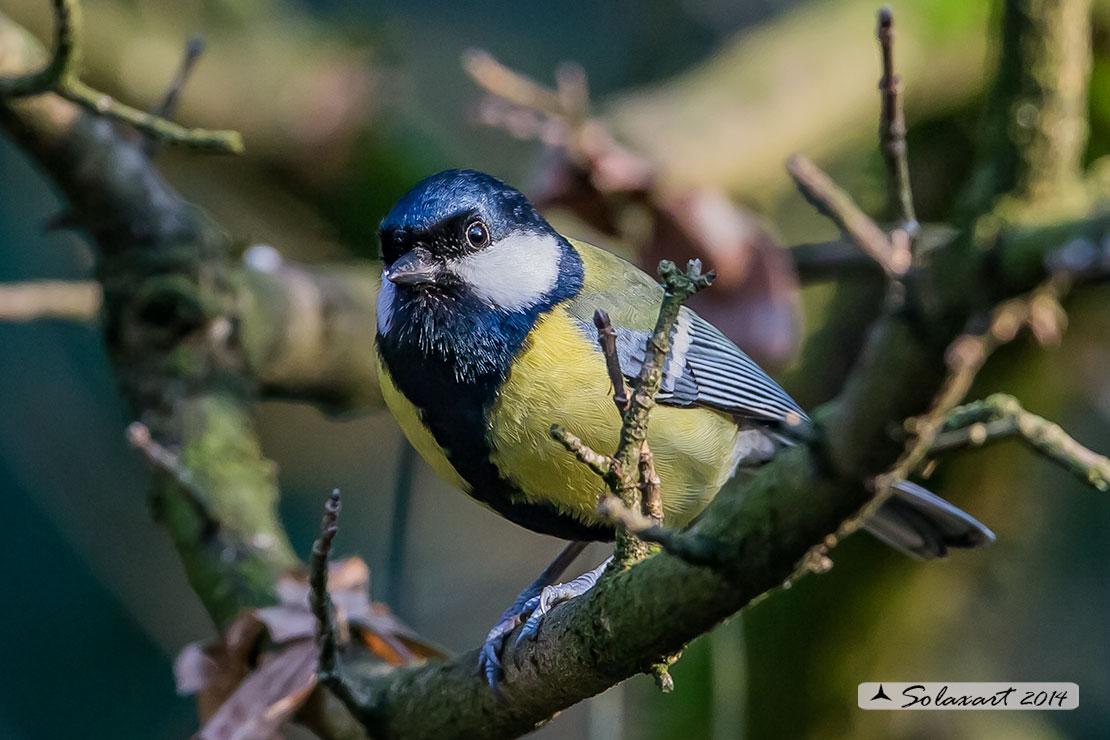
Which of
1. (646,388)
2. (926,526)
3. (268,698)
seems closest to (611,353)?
(646,388)

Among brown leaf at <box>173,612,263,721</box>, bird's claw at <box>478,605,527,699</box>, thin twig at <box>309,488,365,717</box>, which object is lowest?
brown leaf at <box>173,612,263,721</box>

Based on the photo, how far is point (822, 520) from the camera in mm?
992

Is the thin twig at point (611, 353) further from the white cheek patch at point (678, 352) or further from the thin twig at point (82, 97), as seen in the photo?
the thin twig at point (82, 97)

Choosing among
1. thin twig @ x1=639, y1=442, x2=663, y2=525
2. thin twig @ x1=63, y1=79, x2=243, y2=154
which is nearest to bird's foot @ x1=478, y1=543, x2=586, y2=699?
thin twig @ x1=639, y1=442, x2=663, y2=525

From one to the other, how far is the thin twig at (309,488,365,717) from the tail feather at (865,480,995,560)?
1.04 m

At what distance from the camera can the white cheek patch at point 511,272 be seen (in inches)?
73.3

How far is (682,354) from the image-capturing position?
1.96 meters

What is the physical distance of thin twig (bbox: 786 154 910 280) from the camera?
3.12 ft

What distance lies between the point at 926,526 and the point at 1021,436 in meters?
1.20

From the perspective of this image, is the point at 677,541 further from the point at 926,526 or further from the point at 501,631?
the point at 926,526

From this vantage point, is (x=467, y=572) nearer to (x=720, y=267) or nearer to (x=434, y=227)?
(x=720, y=267)

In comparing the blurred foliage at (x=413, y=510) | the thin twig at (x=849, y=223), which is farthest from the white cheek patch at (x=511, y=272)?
the blurred foliage at (x=413, y=510)

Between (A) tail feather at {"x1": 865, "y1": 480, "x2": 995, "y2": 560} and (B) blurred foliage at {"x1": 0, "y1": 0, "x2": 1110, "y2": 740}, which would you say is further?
(B) blurred foliage at {"x1": 0, "y1": 0, "x2": 1110, "y2": 740}

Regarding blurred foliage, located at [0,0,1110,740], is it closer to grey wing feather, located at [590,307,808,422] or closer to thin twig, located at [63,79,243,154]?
grey wing feather, located at [590,307,808,422]
